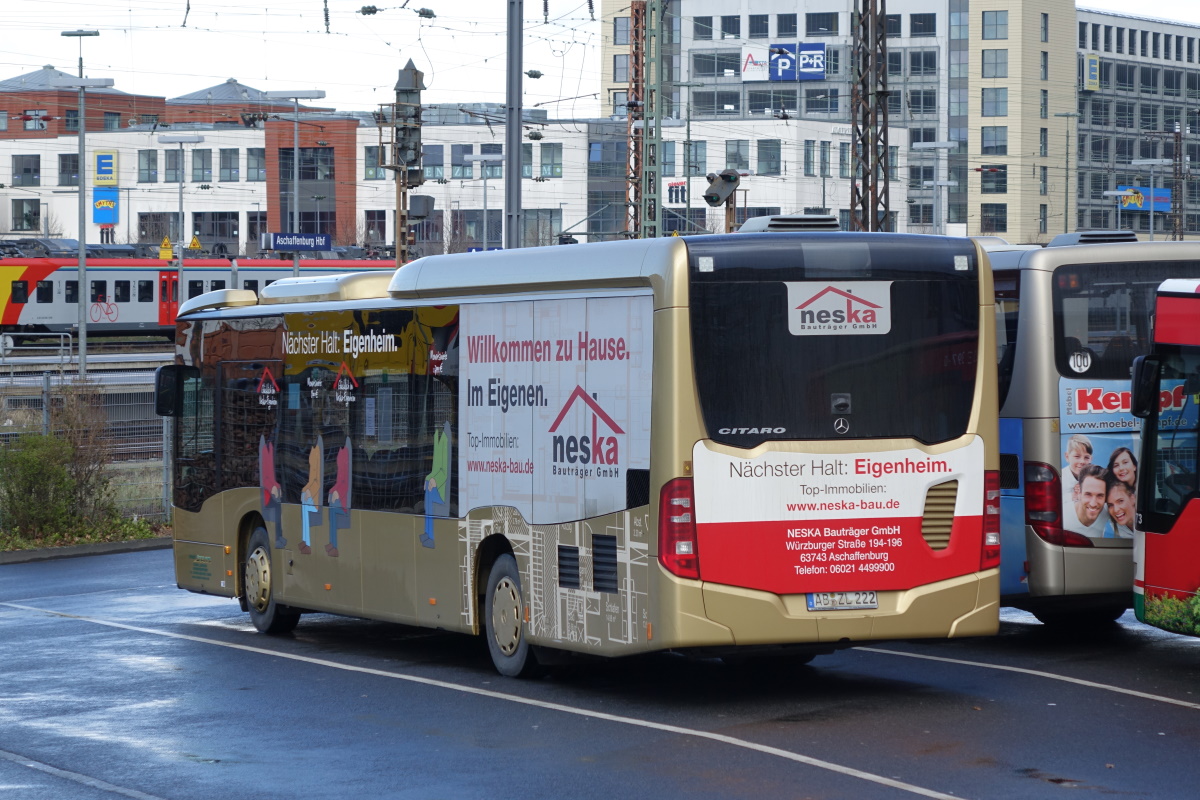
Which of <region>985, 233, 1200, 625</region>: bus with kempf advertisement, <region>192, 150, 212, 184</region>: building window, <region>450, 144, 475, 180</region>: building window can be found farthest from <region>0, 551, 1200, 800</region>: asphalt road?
<region>192, 150, 212, 184</region>: building window

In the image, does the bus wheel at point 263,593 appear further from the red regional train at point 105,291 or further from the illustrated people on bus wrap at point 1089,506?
the red regional train at point 105,291

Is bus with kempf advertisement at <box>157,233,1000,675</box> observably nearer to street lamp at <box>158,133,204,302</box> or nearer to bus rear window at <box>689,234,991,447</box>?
bus rear window at <box>689,234,991,447</box>

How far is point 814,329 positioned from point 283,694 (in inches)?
165

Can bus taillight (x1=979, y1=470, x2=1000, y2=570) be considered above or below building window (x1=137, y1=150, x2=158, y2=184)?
below

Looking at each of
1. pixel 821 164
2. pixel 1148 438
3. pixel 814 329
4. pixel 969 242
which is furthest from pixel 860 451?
pixel 821 164

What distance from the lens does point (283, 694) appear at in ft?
38.8

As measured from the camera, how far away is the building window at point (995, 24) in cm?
11931

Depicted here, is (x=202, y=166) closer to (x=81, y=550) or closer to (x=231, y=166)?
(x=231, y=166)

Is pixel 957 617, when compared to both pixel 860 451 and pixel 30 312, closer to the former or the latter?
pixel 860 451

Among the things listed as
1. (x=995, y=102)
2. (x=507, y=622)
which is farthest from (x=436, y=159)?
(x=507, y=622)

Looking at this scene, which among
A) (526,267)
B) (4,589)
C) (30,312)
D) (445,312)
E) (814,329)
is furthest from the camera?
(30,312)

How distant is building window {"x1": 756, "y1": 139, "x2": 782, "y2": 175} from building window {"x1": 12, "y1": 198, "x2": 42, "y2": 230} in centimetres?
4604

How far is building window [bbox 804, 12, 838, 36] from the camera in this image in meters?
119

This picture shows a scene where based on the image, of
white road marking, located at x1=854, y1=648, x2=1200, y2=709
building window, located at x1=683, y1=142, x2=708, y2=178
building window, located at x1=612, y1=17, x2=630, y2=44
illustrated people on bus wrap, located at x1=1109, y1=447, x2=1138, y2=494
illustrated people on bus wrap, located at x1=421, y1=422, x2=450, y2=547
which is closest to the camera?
white road marking, located at x1=854, y1=648, x2=1200, y2=709
